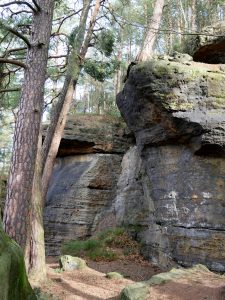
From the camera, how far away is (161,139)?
37.1 ft

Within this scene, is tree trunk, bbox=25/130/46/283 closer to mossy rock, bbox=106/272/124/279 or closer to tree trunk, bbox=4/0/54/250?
tree trunk, bbox=4/0/54/250

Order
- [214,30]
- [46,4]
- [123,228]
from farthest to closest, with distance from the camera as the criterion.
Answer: [123,228] → [214,30] → [46,4]

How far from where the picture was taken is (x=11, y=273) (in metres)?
3.43

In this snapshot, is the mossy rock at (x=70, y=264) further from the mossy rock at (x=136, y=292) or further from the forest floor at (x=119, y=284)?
the mossy rock at (x=136, y=292)

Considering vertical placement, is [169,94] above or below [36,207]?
above

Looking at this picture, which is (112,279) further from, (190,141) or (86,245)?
(190,141)

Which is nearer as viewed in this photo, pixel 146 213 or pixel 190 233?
pixel 190 233

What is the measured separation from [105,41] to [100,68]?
3.12 ft

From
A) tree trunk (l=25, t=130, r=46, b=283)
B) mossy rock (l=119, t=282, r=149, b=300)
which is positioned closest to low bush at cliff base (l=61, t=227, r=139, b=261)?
Answer: tree trunk (l=25, t=130, r=46, b=283)

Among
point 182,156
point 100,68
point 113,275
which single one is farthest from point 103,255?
point 100,68

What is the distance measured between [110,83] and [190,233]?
21.7 metres

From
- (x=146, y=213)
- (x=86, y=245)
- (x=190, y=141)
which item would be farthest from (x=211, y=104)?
(x=86, y=245)

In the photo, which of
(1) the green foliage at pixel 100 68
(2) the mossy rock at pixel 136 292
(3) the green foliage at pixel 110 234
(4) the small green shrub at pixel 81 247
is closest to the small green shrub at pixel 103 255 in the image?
(4) the small green shrub at pixel 81 247

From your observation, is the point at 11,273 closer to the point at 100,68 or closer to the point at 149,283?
the point at 149,283
